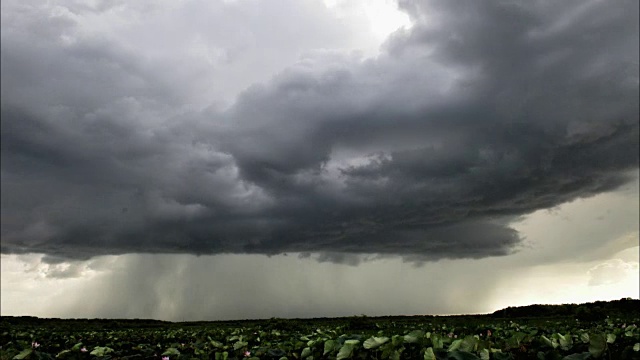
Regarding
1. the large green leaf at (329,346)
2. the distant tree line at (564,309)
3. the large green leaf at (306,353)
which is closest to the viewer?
the large green leaf at (329,346)

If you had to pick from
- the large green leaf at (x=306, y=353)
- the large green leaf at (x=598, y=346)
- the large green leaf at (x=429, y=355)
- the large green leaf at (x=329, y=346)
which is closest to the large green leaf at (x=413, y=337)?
the large green leaf at (x=429, y=355)

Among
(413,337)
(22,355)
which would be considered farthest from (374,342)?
(22,355)

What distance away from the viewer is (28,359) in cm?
624

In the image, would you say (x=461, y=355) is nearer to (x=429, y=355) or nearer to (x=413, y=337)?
(x=429, y=355)

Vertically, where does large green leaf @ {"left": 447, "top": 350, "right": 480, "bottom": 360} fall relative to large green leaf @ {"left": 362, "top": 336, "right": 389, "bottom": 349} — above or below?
below

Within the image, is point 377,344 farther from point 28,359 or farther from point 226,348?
point 28,359

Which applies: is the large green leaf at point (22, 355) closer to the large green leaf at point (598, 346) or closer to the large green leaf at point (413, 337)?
the large green leaf at point (413, 337)

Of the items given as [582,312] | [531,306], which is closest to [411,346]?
[582,312]

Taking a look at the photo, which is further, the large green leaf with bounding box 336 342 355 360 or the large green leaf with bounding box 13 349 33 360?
the large green leaf with bounding box 13 349 33 360

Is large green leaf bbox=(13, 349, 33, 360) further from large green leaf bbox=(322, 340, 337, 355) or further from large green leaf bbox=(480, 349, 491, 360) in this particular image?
large green leaf bbox=(480, 349, 491, 360)

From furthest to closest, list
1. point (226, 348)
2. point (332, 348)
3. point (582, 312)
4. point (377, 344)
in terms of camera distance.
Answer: point (582, 312), point (226, 348), point (332, 348), point (377, 344)

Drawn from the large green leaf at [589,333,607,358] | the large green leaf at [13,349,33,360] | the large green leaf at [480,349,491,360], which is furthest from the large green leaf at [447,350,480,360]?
the large green leaf at [13,349,33,360]

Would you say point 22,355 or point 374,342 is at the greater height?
point 374,342

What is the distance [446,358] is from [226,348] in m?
3.92
